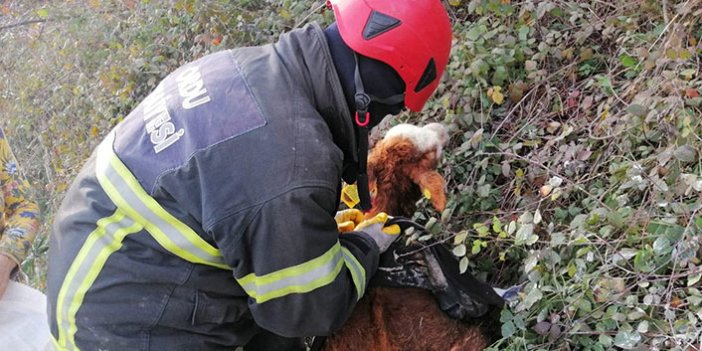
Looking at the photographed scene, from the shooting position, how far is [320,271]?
2.07 metres

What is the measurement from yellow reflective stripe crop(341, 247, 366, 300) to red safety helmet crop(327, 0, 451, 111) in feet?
1.99

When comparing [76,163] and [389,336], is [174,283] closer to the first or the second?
[389,336]

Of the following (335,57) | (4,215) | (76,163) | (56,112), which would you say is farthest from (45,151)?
(335,57)

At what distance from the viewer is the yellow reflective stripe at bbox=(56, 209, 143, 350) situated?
2105mm

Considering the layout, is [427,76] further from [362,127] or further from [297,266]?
[297,266]

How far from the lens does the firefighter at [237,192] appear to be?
1931mm

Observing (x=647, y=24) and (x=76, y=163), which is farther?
(x=76, y=163)

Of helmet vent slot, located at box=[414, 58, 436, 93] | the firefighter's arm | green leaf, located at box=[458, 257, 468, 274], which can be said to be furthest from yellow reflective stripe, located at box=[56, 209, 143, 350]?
green leaf, located at box=[458, 257, 468, 274]

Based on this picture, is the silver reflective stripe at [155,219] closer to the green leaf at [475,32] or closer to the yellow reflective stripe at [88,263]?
the yellow reflective stripe at [88,263]

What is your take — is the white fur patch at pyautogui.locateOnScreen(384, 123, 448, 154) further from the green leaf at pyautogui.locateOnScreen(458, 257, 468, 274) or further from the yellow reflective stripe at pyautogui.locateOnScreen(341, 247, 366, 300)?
the yellow reflective stripe at pyautogui.locateOnScreen(341, 247, 366, 300)

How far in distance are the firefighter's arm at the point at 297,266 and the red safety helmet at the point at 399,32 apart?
1.65ft

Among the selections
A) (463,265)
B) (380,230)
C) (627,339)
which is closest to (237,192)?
(380,230)

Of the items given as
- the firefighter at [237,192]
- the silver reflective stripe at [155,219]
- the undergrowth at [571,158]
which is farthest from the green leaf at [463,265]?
the silver reflective stripe at [155,219]

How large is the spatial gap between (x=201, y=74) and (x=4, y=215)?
1.23 metres
